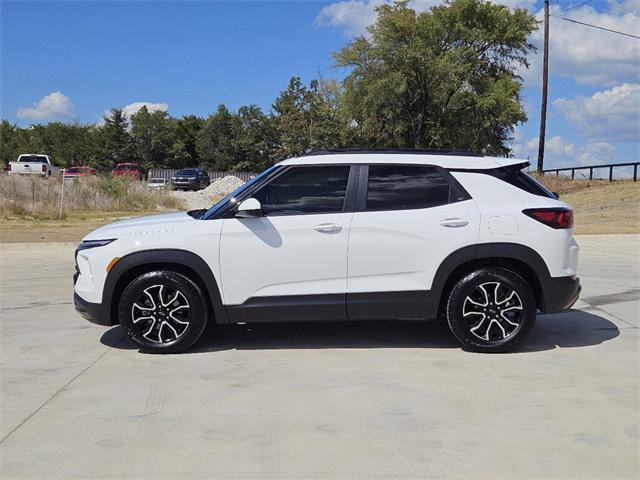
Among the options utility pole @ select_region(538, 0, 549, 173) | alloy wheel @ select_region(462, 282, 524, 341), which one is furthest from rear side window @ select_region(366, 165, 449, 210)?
utility pole @ select_region(538, 0, 549, 173)

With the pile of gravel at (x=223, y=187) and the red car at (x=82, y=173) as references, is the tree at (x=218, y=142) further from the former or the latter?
the pile of gravel at (x=223, y=187)

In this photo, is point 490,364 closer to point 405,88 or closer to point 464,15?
point 405,88

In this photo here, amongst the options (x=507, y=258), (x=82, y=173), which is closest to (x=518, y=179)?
(x=507, y=258)

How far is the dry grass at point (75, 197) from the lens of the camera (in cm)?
2294

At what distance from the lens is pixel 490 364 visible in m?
5.59

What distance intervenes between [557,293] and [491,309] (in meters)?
0.60

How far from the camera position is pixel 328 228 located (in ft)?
19.0

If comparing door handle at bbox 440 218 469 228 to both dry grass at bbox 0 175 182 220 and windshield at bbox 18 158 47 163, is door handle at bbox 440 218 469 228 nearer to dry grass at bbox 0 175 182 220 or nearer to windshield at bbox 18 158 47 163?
dry grass at bbox 0 175 182 220

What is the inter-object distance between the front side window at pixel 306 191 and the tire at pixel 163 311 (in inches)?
39.9

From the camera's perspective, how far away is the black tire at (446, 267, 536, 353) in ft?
19.0

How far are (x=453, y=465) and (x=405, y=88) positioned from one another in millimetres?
38640

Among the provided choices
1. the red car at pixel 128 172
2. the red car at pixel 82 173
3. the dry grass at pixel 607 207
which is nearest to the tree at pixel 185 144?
the red car at pixel 128 172

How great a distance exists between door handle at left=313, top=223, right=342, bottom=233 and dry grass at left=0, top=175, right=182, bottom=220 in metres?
19.3

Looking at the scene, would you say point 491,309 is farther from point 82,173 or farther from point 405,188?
point 82,173
